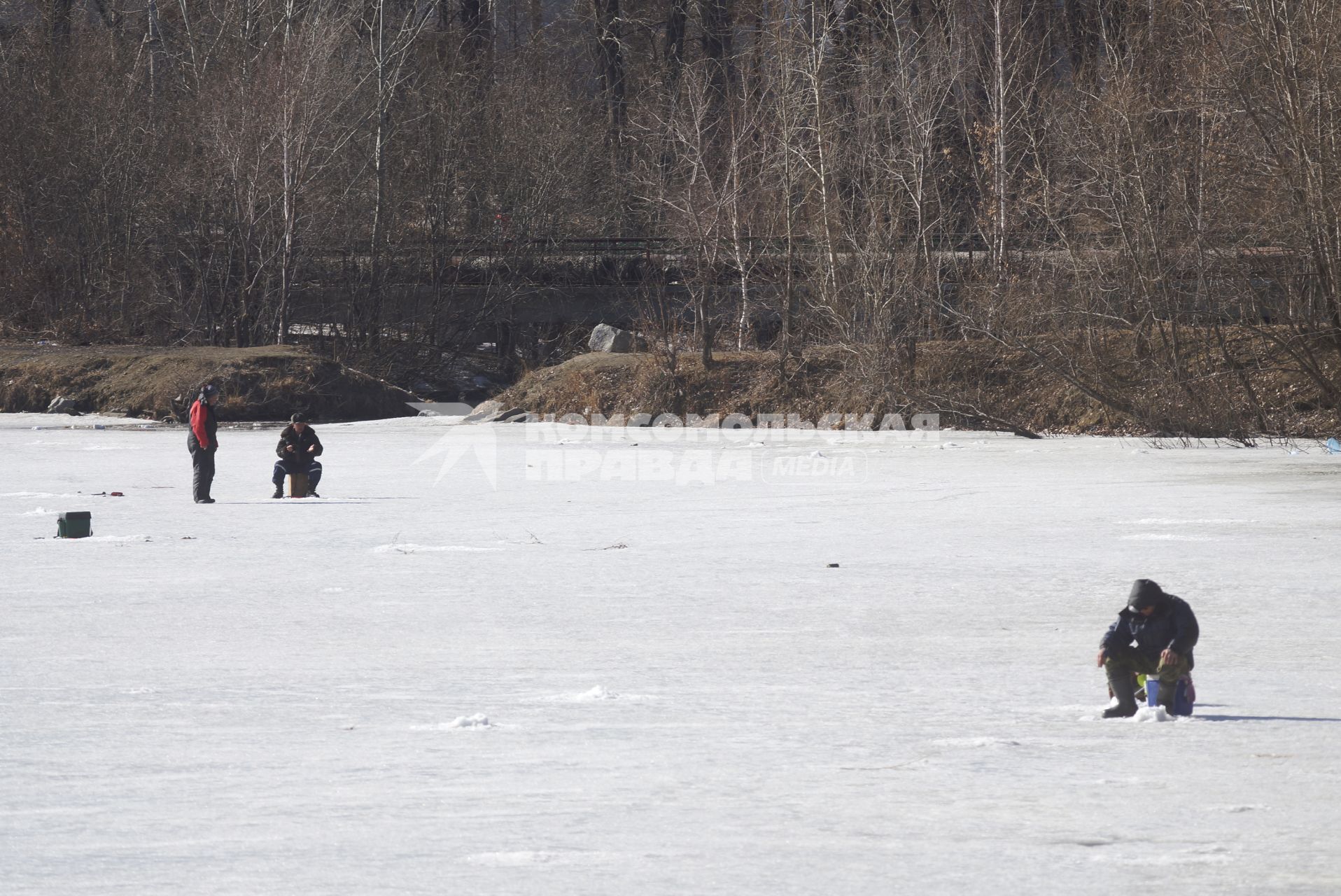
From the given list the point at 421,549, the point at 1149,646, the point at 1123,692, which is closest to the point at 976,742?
the point at 1123,692

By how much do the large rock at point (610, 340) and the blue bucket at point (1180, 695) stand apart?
29.3 m

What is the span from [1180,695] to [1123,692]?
25 cm

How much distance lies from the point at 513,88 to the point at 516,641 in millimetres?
38347

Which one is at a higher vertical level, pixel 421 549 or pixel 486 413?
pixel 486 413

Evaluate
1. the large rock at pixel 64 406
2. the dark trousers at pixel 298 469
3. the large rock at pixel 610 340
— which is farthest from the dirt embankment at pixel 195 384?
the dark trousers at pixel 298 469

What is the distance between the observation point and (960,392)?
97.4 feet

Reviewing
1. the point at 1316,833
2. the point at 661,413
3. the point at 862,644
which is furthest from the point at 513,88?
the point at 1316,833

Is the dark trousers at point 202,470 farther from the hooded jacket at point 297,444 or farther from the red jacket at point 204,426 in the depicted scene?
the hooded jacket at point 297,444

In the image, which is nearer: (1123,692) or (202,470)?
(1123,692)

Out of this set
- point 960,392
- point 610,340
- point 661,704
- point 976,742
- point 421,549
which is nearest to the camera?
point 976,742

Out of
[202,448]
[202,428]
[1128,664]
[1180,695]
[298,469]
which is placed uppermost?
[202,428]

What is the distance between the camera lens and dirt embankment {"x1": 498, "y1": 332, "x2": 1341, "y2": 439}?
989 inches

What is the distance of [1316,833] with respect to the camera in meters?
5.57

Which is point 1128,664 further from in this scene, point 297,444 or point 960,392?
point 960,392
